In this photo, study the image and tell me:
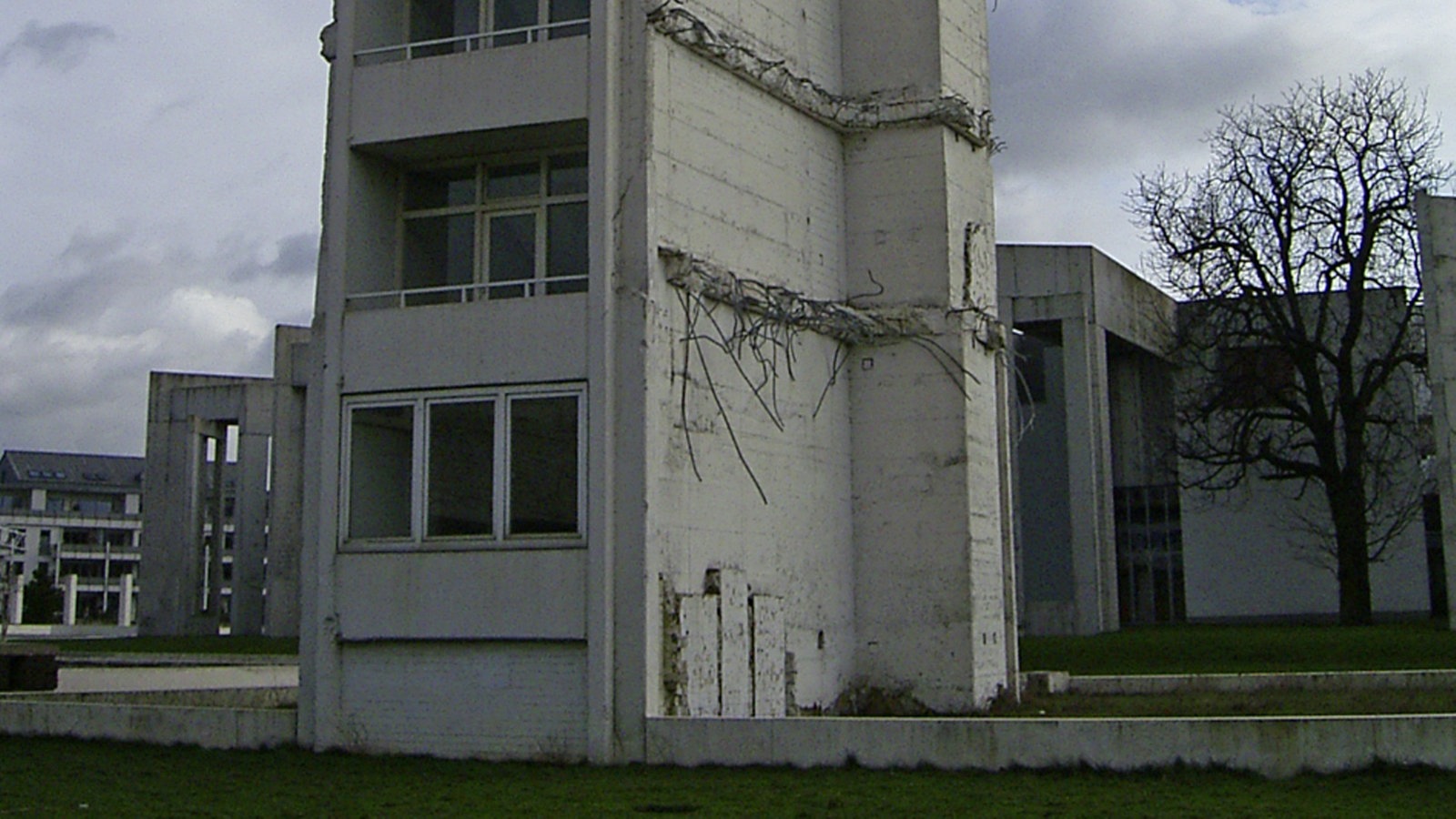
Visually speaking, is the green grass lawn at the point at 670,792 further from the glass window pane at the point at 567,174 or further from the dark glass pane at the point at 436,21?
the dark glass pane at the point at 436,21

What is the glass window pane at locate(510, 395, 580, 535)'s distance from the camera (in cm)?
1716

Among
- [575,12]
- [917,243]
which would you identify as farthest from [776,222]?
[575,12]

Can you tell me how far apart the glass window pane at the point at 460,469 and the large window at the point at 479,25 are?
463cm

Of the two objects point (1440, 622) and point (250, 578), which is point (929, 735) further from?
point (250, 578)

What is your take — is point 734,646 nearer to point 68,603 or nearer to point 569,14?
point 569,14

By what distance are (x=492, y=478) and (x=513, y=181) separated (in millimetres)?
4080

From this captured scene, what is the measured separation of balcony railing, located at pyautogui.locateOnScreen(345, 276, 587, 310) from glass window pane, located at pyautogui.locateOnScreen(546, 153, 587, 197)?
1.25 meters

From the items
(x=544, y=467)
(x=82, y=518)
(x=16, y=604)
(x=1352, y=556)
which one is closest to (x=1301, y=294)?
(x=1352, y=556)

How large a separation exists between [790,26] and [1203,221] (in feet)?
78.7

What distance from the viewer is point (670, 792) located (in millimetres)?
13992

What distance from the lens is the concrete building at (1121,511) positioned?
1833 inches

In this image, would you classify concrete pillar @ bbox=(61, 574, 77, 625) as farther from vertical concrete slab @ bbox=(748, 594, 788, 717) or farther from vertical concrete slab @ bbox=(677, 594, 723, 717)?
vertical concrete slab @ bbox=(677, 594, 723, 717)

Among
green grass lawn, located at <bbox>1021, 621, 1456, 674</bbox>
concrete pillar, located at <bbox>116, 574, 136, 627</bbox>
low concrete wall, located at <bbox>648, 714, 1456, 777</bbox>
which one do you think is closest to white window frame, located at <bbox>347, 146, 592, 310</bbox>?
low concrete wall, located at <bbox>648, 714, 1456, 777</bbox>

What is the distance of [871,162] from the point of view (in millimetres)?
22750
